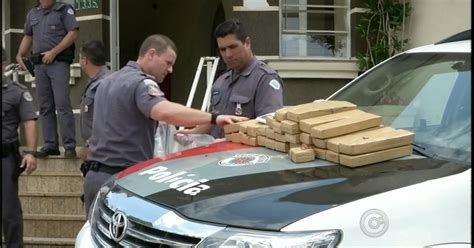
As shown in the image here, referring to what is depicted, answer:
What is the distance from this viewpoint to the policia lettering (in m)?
2.89

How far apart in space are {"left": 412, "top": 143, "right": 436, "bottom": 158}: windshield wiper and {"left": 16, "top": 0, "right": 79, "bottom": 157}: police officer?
15.0 ft

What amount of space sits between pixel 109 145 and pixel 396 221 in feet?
7.51

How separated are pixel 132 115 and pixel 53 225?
7.99ft

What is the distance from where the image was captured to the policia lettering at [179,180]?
9.50 feet

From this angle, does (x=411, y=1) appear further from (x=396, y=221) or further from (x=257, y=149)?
(x=396, y=221)

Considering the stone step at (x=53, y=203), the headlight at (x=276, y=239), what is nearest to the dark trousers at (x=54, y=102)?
the stone step at (x=53, y=203)

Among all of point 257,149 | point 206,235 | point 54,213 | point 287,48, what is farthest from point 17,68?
point 206,235

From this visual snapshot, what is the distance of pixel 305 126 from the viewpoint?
333cm

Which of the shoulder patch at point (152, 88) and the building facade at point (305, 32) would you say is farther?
the building facade at point (305, 32)

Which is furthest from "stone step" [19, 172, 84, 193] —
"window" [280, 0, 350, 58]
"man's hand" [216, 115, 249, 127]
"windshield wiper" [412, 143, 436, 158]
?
"windshield wiper" [412, 143, 436, 158]

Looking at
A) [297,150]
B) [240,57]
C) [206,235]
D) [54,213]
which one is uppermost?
[240,57]

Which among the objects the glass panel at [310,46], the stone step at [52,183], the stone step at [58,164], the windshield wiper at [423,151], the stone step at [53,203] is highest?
the glass panel at [310,46]

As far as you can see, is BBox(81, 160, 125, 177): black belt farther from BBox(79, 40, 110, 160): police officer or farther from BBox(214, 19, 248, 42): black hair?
BBox(214, 19, 248, 42): black hair

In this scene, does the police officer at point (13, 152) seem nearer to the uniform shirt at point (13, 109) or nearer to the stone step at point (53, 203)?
the uniform shirt at point (13, 109)
